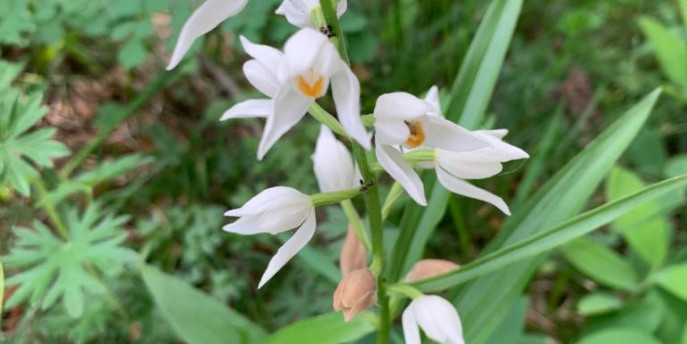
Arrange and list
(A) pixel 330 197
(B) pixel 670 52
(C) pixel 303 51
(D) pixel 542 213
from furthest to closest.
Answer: (B) pixel 670 52, (D) pixel 542 213, (A) pixel 330 197, (C) pixel 303 51

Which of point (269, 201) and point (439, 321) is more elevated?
point (269, 201)

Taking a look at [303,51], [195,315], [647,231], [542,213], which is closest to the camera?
[303,51]

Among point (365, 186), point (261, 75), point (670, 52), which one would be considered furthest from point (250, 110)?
point (670, 52)

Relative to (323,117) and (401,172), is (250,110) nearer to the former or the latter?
(323,117)

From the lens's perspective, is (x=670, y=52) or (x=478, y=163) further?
(x=670, y=52)

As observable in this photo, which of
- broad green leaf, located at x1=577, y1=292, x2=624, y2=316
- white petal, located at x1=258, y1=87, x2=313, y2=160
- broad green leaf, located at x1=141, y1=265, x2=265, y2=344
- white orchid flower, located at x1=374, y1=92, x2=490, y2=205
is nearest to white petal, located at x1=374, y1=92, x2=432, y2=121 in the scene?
white orchid flower, located at x1=374, y1=92, x2=490, y2=205

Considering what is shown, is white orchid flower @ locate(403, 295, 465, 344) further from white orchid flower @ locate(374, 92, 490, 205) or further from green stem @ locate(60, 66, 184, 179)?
green stem @ locate(60, 66, 184, 179)

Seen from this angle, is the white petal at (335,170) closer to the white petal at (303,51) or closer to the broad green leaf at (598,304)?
the white petal at (303,51)
